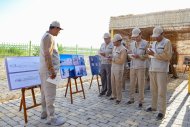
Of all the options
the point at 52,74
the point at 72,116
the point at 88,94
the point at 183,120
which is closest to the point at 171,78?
the point at 88,94

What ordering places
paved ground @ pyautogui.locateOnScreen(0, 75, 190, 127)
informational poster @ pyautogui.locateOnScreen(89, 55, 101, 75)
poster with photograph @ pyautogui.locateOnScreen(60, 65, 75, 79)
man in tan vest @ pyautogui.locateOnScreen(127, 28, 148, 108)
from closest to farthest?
paved ground @ pyautogui.locateOnScreen(0, 75, 190, 127), man in tan vest @ pyautogui.locateOnScreen(127, 28, 148, 108), poster with photograph @ pyautogui.locateOnScreen(60, 65, 75, 79), informational poster @ pyautogui.locateOnScreen(89, 55, 101, 75)

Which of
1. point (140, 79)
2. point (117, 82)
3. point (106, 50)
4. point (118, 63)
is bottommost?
point (117, 82)

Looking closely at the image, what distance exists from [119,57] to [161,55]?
152 centimetres

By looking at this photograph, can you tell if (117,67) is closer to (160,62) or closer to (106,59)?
(106,59)

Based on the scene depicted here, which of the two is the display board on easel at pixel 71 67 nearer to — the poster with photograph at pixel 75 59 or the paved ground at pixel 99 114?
the poster with photograph at pixel 75 59

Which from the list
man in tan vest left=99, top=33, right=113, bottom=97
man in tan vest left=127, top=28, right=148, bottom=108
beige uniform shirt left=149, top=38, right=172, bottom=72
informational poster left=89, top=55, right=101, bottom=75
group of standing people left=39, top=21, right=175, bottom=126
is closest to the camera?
Answer: group of standing people left=39, top=21, right=175, bottom=126

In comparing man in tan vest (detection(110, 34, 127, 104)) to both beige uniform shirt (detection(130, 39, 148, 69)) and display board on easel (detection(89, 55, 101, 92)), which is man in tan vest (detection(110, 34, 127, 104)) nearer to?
beige uniform shirt (detection(130, 39, 148, 69))

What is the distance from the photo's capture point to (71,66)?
656cm

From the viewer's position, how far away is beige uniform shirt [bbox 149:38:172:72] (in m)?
4.91

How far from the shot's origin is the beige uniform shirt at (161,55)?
491 cm

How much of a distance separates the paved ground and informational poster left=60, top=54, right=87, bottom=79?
791 millimetres

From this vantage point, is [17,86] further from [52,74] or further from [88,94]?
[88,94]

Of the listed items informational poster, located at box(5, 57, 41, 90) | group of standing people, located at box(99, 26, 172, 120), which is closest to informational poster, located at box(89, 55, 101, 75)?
group of standing people, located at box(99, 26, 172, 120)

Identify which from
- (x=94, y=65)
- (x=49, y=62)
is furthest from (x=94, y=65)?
(x=49, y=62)
